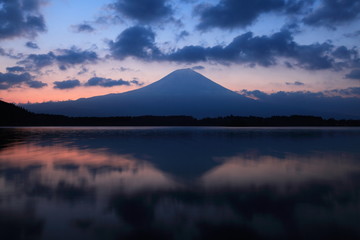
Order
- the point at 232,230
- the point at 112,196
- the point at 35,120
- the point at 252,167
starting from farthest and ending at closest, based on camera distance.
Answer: the point at 35,120 < the point at 252,167 < the point at 112,196 < the point at 232,230

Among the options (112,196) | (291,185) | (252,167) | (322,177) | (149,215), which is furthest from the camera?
(252,167)

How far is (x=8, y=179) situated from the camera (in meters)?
10.0

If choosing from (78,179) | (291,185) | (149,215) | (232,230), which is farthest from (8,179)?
(291,185)

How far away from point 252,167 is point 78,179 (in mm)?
7539

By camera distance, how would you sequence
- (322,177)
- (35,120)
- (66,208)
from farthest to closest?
(35,120) < (322,177) < (66,208)

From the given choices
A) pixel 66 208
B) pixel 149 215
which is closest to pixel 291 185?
pixel 149 215

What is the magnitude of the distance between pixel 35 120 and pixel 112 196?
182394 mm

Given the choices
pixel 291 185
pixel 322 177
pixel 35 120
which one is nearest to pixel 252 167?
pixel 322 177

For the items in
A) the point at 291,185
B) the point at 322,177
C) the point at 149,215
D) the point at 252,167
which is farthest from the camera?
the point at 252,167

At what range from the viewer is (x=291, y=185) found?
30.5ft

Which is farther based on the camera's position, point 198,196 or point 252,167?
point 252,167

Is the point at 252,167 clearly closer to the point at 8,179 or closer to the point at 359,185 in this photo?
the point at 359,185

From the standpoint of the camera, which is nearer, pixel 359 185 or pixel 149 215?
pixel 149 215

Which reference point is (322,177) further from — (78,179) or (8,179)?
(8,179)
